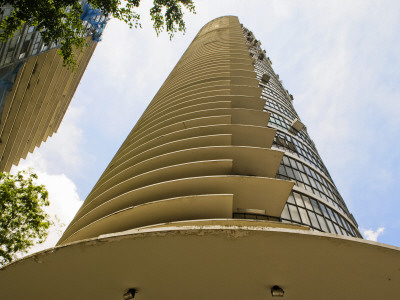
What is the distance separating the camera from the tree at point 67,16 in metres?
8.35

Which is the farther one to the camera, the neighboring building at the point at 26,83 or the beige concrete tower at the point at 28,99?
the beige concrete tower at the point at 28,99

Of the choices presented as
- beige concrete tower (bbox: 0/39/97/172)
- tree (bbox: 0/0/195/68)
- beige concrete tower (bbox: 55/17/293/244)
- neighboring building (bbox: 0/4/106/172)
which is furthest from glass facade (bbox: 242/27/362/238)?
beige concrete tower (bbox: 0/39/97/172)

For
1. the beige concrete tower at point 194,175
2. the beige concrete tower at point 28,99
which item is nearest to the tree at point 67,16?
the beige concrete tower at point 194,175

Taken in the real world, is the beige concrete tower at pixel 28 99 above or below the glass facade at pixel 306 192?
above

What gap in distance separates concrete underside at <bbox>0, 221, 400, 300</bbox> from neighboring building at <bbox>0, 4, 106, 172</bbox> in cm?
1319

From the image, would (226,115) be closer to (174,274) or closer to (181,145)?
(181,145)

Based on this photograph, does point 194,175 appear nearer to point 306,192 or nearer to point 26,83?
point 306,192

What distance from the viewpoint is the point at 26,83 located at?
20234 millimetres

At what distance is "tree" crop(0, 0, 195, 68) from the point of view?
8.35m

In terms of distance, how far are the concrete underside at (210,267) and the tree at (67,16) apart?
771 centimetres

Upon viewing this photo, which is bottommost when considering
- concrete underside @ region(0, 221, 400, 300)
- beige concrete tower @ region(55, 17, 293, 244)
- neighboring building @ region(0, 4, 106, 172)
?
concrete underside @ region(0, 221, 400, 300)

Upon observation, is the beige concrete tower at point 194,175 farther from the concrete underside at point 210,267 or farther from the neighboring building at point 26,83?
the neighboring building at point 26,83

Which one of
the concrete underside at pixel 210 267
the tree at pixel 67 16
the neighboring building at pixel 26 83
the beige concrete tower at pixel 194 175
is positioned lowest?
the concrete underside at pixel 210 267

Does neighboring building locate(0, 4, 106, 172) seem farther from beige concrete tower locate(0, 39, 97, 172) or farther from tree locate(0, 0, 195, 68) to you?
tree locate(0, 0, 195, 68)
